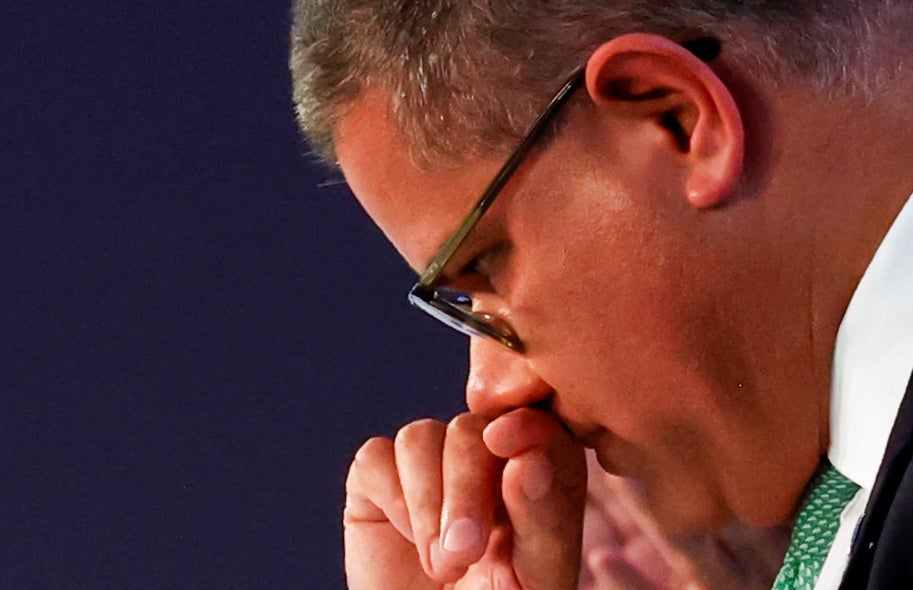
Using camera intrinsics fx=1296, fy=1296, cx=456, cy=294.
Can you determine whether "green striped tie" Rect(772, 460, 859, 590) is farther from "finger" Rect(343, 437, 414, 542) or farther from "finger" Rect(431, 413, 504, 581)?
"finger" Rect(343, 437, 414, 542)

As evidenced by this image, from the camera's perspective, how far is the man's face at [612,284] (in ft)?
2.80

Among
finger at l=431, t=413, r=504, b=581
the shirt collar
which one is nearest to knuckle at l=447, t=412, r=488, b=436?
finger at l=431, t=413, r=504, b=581

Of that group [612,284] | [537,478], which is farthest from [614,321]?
[537,478]

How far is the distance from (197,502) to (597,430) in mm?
685

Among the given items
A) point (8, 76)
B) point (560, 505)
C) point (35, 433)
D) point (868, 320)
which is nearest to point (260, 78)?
point (8, 76)

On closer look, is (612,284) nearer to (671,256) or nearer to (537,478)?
(671,256)

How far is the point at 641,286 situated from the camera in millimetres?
877

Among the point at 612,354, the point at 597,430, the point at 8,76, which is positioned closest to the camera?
the point at 612,354

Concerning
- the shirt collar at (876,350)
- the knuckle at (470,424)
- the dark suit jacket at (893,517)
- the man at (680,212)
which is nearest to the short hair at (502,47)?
the man at (680,212)

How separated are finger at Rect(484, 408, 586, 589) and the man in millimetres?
73

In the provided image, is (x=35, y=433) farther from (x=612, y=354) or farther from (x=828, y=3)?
(x=828, y=3)

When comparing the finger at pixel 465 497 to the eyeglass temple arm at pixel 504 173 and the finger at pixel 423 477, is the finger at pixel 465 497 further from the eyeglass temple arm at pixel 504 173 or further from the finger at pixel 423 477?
the eyeglass temple arm at pixel 504 173

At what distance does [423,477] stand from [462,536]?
0.09 metres

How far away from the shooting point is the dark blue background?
4.84 feet
